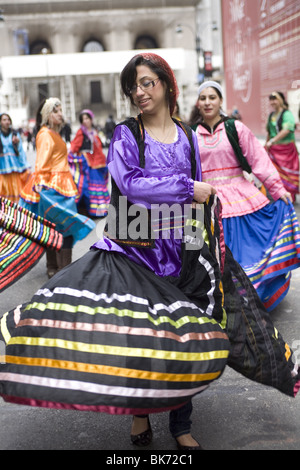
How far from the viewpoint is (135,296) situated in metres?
2.30

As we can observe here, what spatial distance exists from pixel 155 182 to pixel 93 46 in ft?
203

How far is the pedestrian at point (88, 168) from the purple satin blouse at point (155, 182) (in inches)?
263

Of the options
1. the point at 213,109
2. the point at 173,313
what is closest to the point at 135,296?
the point at 173,313

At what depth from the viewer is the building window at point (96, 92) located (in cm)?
5628

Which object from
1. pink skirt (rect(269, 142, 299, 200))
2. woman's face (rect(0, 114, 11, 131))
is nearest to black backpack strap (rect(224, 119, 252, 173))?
pink skirt (rect(269, 142, 299, 200))

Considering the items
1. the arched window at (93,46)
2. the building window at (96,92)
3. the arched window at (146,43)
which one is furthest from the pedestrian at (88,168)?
the arched window at (146,43)

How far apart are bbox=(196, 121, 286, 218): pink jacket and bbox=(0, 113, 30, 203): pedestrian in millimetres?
4623

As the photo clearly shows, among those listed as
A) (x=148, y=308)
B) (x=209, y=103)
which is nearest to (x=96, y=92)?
(x=209, y=103)

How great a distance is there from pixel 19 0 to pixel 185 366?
6120cm

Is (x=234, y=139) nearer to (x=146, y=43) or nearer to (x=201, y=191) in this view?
(x=201, y=191)

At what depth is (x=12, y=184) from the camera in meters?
8.49

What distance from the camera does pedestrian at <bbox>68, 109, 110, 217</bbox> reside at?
9.30 meters

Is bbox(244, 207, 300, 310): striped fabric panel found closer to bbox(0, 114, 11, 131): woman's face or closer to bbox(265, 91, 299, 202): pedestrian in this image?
bbox(265, 91, 299, 202): pedestrian

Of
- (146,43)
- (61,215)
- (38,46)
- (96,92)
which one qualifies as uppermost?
(38,46)
